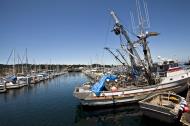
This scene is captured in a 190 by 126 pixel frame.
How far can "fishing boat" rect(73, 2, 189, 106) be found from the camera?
84.2 ft

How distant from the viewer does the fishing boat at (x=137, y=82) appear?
2567cm

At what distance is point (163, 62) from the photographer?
29188 mm

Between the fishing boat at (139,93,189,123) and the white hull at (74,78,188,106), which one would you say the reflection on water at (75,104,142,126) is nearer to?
the white hull at (74,78,188,106)

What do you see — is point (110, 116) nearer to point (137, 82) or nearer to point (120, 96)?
point (120, 96)

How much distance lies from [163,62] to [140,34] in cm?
626

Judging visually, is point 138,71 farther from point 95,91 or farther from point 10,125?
point 10,125

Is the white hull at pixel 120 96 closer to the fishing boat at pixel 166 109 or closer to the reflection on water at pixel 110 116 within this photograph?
the reflection on water at pixel 110 116

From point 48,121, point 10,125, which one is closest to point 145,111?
point 48,121

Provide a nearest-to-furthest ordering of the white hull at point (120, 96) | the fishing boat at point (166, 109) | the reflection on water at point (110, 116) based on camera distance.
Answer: the fishing boat at point (166, 109)
the reflection on water at point (110, 116)
the white hull at point (120, 96)

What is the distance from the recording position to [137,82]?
1203 inches

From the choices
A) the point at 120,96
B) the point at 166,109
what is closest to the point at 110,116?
the point at 120,96

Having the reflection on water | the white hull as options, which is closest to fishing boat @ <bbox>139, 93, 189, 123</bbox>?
A: the reflection on water

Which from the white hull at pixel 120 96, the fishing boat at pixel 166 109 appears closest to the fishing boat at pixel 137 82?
the white hull at pixel 120 96

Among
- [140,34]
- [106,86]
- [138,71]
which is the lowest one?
[106,86]
